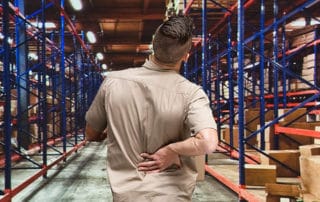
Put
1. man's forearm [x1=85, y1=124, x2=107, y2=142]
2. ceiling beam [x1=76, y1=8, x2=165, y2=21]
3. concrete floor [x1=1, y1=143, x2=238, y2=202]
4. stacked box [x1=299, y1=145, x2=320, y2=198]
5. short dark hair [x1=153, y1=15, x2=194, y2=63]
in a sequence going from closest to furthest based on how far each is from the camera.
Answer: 1. short dark hair [x1=153, y1=15, x2=194, y2=63]
2. man's forearm [x1=85, y1=124, x2=107, y2=142]
3. stacked box [x1=299, y1=145, x2=320, y2=198]
4. concrete floor [x1=1, y1=143, x2=238, y2=202]
5. ceiling beam [x1=76, y1=8, x2=165, y2=21]

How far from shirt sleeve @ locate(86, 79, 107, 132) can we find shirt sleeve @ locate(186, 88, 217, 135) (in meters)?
0.43

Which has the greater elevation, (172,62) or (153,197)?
(172,62)

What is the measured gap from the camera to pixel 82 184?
24.0ft

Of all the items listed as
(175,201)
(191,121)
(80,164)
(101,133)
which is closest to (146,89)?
(191,121)

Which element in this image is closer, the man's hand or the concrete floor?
the man's hand

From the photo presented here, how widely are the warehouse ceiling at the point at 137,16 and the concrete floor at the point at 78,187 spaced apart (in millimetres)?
3283

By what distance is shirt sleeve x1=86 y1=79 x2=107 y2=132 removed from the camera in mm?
1927

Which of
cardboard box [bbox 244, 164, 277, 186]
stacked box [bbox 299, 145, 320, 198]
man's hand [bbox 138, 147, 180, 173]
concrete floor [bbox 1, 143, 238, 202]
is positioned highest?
man's hand [bbox 138, 147, 180, 173]

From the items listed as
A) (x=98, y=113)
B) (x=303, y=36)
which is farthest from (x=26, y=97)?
(x=98, y=113)

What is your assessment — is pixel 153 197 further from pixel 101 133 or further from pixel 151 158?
pixel 101 133

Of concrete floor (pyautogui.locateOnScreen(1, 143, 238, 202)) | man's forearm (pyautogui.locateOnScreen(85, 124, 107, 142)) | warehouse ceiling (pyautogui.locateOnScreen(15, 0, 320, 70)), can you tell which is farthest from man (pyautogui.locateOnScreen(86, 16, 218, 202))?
warehouse ceiling (pyautogui.locateOnScreen(15, 0, 320, 70))

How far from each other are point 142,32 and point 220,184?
1334cm

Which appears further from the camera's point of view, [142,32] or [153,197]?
[142,32]

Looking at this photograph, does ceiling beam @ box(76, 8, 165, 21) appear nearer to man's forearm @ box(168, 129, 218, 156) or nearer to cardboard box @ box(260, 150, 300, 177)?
cardboard box @ box(260, 150, 300, 177)
